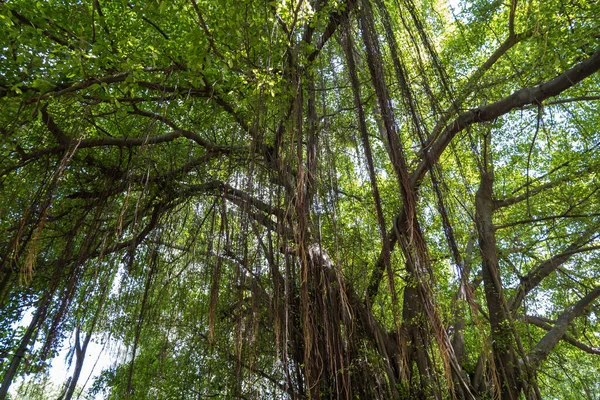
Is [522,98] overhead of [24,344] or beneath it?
overhead

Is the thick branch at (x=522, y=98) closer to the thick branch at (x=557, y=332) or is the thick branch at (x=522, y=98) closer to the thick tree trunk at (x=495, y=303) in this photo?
the thick tree trunk at (x=495, y=303)

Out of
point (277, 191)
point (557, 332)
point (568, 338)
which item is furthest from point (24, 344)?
point (568, 338)

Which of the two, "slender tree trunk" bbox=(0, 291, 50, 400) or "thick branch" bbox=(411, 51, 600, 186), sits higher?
"thick branch" bbox=(411, 51, 600, 186)

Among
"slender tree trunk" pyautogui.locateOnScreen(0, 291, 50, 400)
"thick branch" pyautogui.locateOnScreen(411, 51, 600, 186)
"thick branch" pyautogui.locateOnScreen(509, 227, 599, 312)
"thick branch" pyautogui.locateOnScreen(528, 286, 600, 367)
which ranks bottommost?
"slender tree trunk" pyautogui.locateOnScreen(0, 291, 50, 400)

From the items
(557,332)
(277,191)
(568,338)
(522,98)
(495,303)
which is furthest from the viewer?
(568,338)

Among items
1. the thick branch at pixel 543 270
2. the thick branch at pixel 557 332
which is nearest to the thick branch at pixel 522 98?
the thick branch at pixel 543 270

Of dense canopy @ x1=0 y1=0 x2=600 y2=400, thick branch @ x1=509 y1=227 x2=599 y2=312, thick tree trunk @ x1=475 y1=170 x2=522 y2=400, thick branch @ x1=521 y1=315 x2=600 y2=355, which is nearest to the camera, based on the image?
dense canopy @ x1=0 y1=0 x2=600 y2=400

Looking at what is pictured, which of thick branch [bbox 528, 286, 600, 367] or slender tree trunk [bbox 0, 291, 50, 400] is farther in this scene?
thick branch [bbox 528, 286, 600, 367]

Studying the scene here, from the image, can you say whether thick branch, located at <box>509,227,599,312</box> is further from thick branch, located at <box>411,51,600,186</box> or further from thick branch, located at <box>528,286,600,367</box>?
thick branch, located at <box>411,51,600,186</box>

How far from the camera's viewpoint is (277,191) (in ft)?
7.15

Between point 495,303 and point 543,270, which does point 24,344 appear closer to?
point 495,303

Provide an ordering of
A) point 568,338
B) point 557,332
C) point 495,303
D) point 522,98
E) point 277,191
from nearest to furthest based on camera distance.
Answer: point 277,191, point 522,98, point 557,332, point 495,303, point 568,338

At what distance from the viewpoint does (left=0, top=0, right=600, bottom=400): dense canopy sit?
78.4 inches

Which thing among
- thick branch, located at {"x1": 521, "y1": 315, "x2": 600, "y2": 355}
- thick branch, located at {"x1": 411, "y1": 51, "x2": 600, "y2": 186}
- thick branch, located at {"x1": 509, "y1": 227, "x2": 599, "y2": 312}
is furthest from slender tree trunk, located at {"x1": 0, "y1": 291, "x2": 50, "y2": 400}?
thick branch, located at {"x1": 521, "y1": 315, "x2": 600, "y2": 355}
